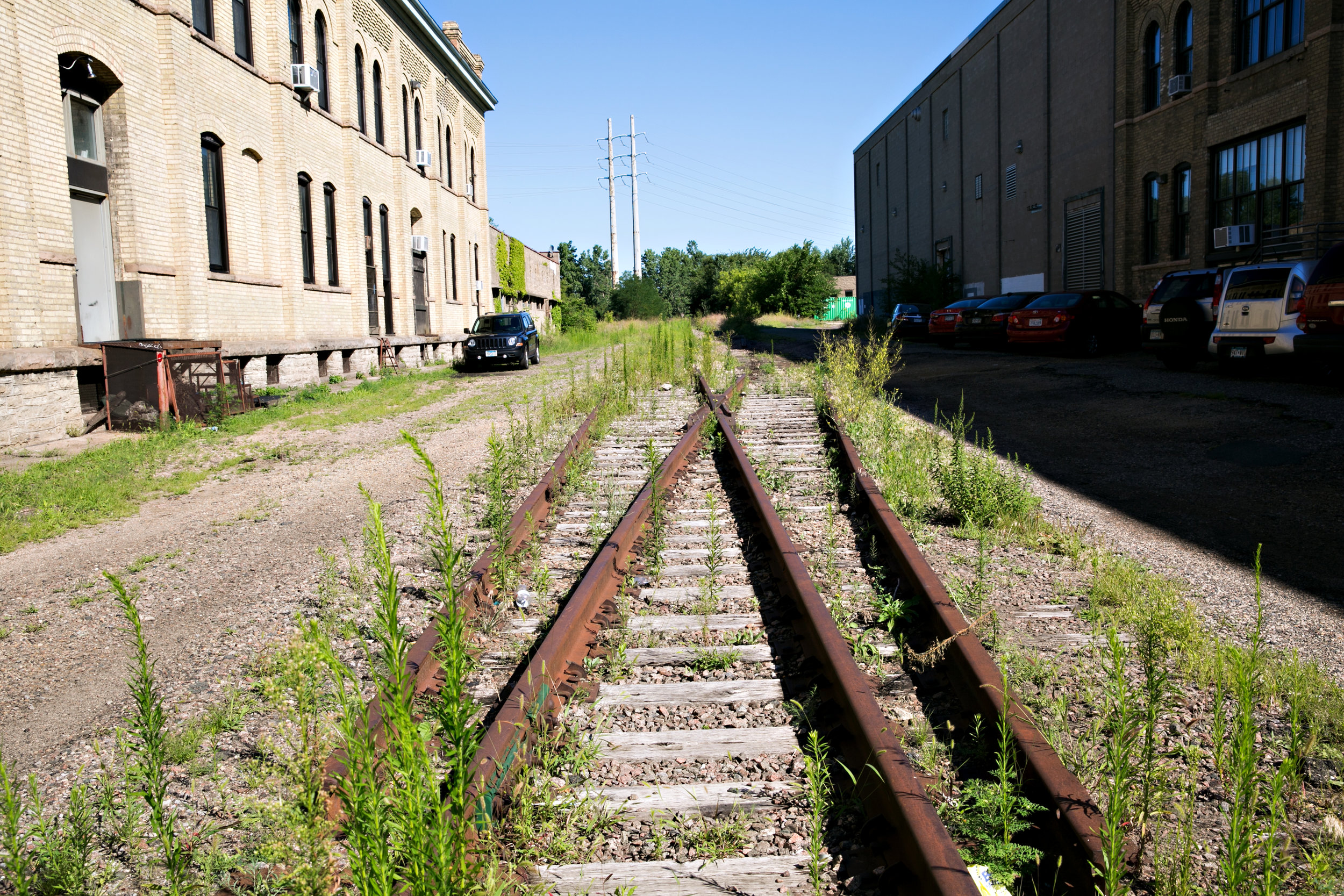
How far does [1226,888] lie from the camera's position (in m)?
2.30

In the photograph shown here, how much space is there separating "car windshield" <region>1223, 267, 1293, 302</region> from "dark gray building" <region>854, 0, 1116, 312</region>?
46.7 ft

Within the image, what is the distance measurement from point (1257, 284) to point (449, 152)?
27.1 metres

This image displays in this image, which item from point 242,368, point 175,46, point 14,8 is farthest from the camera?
point 242,368

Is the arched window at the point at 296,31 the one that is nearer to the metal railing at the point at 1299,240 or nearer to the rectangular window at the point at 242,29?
the rectangular window at the point at 242,29

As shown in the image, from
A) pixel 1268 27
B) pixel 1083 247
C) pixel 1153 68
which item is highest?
pixel 1153 68

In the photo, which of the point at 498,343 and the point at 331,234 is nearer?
the point at 331,234

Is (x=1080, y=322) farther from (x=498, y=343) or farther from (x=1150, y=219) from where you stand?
(x=498, y=343)

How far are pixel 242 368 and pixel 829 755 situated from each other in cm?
1579

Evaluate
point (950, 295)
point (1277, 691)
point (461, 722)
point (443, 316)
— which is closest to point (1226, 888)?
point (1277, 691)

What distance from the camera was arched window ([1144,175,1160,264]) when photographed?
84.2 ft

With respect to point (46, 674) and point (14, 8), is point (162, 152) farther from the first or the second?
point (46, 674)

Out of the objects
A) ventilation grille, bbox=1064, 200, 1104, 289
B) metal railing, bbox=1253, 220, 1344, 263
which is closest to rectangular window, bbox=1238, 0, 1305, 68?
metal railing, bbox=1253, 220, 1344, 263

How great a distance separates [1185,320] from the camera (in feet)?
51.9

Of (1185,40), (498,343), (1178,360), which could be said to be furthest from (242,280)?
(1185,40)
